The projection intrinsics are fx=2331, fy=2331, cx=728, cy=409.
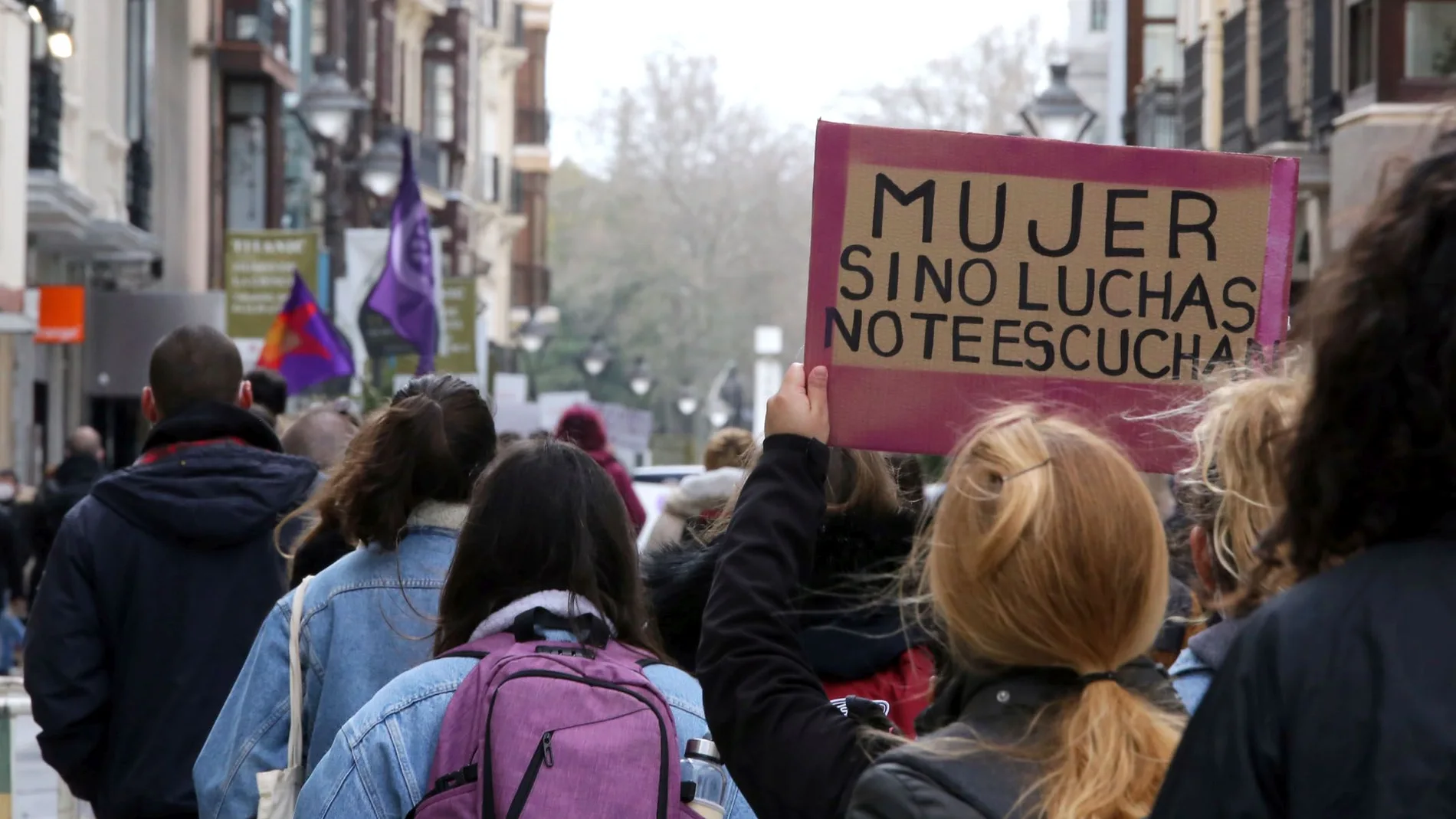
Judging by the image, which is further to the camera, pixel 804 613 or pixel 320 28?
pixel 320 28

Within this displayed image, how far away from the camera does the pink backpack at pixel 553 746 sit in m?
3.69

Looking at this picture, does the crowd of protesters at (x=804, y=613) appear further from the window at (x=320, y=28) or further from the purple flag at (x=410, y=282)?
the window at (x=320, y=28)

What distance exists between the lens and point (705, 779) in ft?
12.8

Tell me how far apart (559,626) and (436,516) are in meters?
0.99

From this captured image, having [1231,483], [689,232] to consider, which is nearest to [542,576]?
[1231,483]

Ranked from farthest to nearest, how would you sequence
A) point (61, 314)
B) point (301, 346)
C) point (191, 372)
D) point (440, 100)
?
point (440, 100) → point (61, 314) → point (301, 346) → point (191, 372)

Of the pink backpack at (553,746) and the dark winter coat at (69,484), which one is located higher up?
the pink backpack at (553,746)

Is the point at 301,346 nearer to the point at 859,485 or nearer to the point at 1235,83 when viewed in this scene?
the point at 859,485

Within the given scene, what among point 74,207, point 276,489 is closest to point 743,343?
point 74,207

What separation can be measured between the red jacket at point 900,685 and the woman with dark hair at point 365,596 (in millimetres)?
1124

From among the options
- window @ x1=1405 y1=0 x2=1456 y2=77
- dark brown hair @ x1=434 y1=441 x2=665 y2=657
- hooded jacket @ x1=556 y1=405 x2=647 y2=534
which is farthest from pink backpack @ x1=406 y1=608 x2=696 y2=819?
window @ x1=1405 y1=0 x2=1456 y2=77

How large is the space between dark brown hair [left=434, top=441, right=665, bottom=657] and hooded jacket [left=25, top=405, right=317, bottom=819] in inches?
74.7

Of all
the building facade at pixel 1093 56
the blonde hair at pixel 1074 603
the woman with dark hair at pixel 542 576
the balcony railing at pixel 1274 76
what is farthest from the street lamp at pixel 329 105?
the building facade at pixel 1093 56

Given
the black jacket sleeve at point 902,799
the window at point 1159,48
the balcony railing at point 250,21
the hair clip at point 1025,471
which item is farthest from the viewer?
the window at point 1159,48
